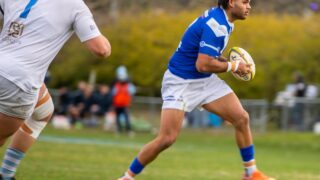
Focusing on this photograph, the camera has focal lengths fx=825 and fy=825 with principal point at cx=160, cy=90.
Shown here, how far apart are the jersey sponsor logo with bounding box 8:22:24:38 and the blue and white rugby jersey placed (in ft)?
7.32

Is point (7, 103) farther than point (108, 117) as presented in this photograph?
No

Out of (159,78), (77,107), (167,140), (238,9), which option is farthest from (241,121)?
(159,78)

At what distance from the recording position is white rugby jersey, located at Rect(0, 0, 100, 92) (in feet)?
24.3

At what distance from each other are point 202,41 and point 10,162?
7.88 feet

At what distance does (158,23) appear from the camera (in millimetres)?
36625

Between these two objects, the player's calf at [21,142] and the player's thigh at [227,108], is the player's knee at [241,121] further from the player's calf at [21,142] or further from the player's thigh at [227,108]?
the player's calf at [21,142]

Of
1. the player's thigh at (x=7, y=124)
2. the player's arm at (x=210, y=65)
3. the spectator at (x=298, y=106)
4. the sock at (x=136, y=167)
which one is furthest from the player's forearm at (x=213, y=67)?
the spectator at (x=298, y=106)

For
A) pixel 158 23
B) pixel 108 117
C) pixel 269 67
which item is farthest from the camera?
pixel 158 23

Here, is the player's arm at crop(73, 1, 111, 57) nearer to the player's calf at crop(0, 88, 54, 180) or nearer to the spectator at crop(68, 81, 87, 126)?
the player's calf at crop(0, 88, 54, 180)

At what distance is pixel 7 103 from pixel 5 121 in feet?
0.69

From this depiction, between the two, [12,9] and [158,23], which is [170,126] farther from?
[158,23]

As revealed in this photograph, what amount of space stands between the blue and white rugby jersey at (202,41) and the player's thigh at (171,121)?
455mm

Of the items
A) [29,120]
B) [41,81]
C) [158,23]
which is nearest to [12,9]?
[41,81]

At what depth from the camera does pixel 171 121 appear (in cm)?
904
